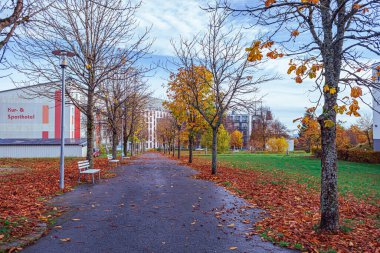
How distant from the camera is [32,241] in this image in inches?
198

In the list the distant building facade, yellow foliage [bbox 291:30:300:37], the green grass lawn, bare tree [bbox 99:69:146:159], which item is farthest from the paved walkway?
the distant building facade

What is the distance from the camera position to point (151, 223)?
6.27m

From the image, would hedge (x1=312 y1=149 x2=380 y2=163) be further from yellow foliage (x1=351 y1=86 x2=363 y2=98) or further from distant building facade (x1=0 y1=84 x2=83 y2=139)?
distant building facade (x1=0 y1=84 x2=83 y2=139)

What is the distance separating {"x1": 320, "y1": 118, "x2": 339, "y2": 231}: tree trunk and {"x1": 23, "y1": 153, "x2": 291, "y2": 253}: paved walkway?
52.4 inches

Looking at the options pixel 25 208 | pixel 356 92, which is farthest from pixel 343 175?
pixel 25 208

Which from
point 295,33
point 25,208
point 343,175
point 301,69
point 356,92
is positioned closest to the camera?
point 356,92

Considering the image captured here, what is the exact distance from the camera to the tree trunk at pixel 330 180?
5.61 metres

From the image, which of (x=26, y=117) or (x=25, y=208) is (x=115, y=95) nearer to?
(x=25, y=208)

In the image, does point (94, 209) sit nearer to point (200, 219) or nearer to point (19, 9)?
point (200, 219)

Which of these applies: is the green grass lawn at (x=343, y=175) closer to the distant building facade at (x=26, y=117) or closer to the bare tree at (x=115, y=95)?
the bare tree at (x=115, y=95)

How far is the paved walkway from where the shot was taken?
491cm

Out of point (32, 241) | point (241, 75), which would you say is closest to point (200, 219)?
point (32, 241)

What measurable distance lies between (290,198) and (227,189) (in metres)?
2.25

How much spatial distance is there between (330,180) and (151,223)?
135 inches
